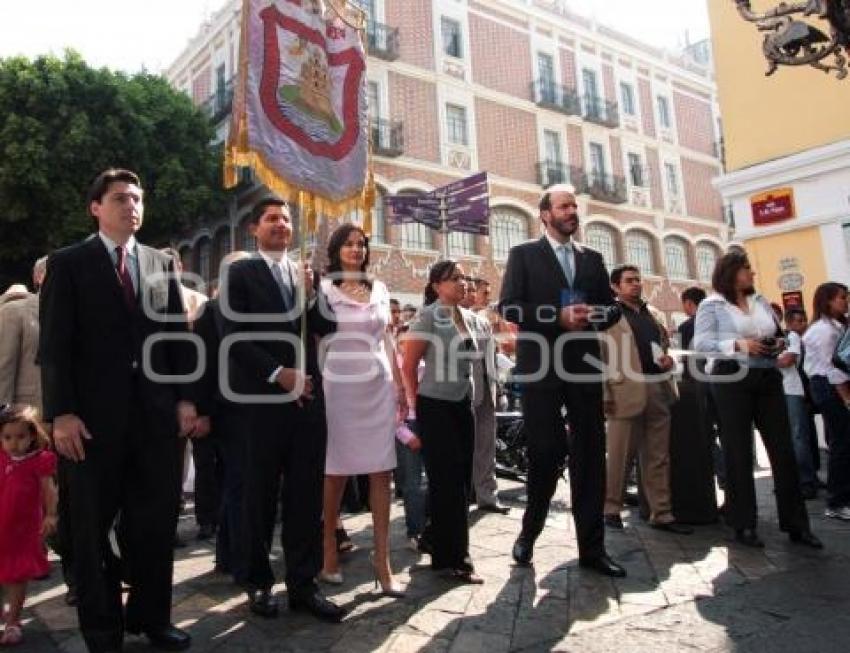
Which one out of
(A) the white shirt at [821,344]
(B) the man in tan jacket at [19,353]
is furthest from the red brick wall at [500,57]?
(B) the man in tan jacket at [19,353]

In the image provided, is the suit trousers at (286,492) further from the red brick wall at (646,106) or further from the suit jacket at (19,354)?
the red brick wall at (646,106)

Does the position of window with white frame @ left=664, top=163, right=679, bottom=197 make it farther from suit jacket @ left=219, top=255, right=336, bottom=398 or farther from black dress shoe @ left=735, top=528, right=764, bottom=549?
suit jacket @ left=219, top=255, right=336, bottom=398

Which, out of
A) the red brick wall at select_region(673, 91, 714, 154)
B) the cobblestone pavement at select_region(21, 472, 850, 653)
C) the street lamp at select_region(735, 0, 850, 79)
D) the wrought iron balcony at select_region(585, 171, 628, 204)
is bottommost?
the cobblestone pavement at select_region(21, 472, 850, 653)

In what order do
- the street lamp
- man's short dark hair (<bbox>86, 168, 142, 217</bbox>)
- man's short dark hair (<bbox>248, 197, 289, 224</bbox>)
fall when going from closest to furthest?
1. man's short dark hair (<bbox>86, 168, 142, 217</bbox>)
2. man's short dark hair (<bbox>248, 197, 289, 224</bbox>)
3. the street lamp

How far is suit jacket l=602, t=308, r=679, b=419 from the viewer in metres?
5.39

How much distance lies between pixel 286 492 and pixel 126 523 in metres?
0.73

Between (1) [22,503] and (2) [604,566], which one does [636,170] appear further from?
(1) [22,503]

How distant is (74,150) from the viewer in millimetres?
18516

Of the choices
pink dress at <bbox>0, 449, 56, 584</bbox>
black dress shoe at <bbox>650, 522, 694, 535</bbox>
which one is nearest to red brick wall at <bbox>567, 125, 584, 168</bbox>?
black dress shoe at <bbox>650, 522, 694, 535</bbox>

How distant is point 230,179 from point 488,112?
2182cm

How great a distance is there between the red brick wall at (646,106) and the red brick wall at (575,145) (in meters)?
4.16

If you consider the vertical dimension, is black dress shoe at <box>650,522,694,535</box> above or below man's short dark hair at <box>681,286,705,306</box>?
below

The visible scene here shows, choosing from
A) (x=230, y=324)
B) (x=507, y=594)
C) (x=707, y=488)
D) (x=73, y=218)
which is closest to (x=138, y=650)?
(x=230, y=324)

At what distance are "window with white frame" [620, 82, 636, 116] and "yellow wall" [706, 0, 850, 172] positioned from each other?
57.1ft
